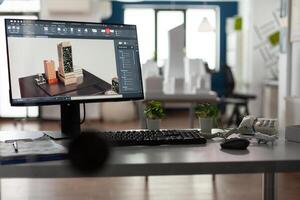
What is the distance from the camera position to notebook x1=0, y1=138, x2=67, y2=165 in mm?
1104

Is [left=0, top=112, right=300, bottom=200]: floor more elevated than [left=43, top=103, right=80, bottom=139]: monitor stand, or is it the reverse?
[left=43, top=103, right=80, bottom=139]: monitor stand

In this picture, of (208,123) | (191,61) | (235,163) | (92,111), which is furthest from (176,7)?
(235,163)

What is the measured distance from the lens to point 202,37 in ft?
30.3

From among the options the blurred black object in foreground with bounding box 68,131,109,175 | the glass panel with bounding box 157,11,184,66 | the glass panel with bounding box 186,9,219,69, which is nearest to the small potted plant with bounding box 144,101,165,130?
the blurred black object in foreground with bounding box 68,131,109,175

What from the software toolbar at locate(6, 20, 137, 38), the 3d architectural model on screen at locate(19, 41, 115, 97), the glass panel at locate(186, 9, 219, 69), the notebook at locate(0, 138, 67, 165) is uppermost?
the glass panel at locate(186, 9, 219, 69)

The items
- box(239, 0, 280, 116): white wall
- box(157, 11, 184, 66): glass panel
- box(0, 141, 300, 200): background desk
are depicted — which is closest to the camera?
box(0, 141, 300, 200): background desk

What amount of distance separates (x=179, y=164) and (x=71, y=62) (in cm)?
65

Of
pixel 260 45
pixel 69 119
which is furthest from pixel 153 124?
pixel 260 45

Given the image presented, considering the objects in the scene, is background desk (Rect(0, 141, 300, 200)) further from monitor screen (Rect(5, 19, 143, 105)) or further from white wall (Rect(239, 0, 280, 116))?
white wall (Rect(239, 0, 280, 116))

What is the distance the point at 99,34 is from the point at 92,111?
5968 millimetres

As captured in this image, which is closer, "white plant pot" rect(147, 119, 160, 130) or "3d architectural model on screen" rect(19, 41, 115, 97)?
"3d architectural model on screen" rect(19, 41, 115, 97)

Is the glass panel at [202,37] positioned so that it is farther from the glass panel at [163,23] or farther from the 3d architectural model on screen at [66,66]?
the 3d architectural model on screen at [66,66]

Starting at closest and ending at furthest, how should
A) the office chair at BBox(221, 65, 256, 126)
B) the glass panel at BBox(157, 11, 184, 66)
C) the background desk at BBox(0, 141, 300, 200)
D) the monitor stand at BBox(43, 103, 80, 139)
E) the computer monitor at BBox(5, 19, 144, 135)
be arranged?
1. the background desk at BBox(0, 141, 300, 200)
2. the computer monitor at BBox(5, 19, 144, 135)
3. the monitor stand at BBox(43, 103, 80, 139)
4. the office chair at BBox(221, 65, 256, 126)
5. the glass panel at BBox(157, 11, 184, 66)

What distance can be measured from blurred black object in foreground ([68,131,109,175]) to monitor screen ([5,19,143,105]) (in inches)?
26.5
